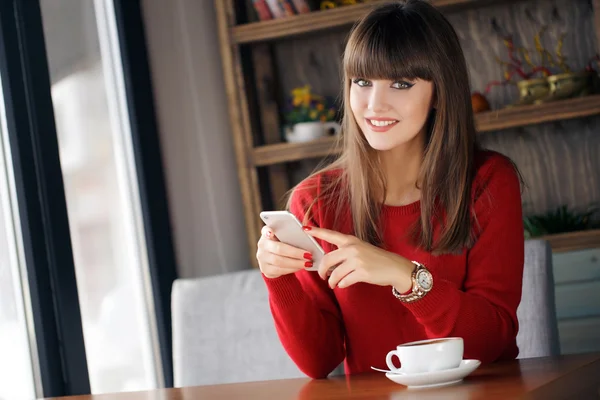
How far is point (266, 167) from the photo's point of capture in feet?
11.3

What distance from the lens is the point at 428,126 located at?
197 cm

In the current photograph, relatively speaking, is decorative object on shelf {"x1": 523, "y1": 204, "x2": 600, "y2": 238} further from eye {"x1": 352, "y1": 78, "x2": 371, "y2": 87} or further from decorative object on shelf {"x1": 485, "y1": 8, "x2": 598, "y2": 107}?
eye {"x1": 352, "y1": 78, "x2": 371, "y2": 87}

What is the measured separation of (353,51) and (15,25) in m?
1.18

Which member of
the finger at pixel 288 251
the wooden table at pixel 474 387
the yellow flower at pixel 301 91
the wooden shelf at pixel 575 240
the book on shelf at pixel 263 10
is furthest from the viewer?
the yellow flower at pixel 301 91

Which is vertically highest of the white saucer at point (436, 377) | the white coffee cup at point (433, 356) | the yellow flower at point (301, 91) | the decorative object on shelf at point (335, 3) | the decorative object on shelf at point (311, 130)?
the decorative object on shelf at point (335, 3)

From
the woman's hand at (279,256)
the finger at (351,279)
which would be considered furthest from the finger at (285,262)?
the finger at (351,279)

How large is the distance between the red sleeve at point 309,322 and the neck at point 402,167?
26cm

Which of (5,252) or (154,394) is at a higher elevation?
(5,252)

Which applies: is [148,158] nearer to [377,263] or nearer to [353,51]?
[353,51]

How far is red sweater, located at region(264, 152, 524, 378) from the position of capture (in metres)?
1.67

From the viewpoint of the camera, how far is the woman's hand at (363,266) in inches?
57.6

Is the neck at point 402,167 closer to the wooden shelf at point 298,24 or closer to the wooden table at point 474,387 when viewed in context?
the wooden table at point 474,387

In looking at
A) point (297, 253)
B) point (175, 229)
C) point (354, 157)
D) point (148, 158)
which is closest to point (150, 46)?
point (148, 158)

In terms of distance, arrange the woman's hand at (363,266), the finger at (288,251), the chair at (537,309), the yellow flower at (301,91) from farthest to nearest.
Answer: the yellow flower at (301,91)
the chair at (537,309)
the finger at (288,251)
the woman's hand at (363,266)
